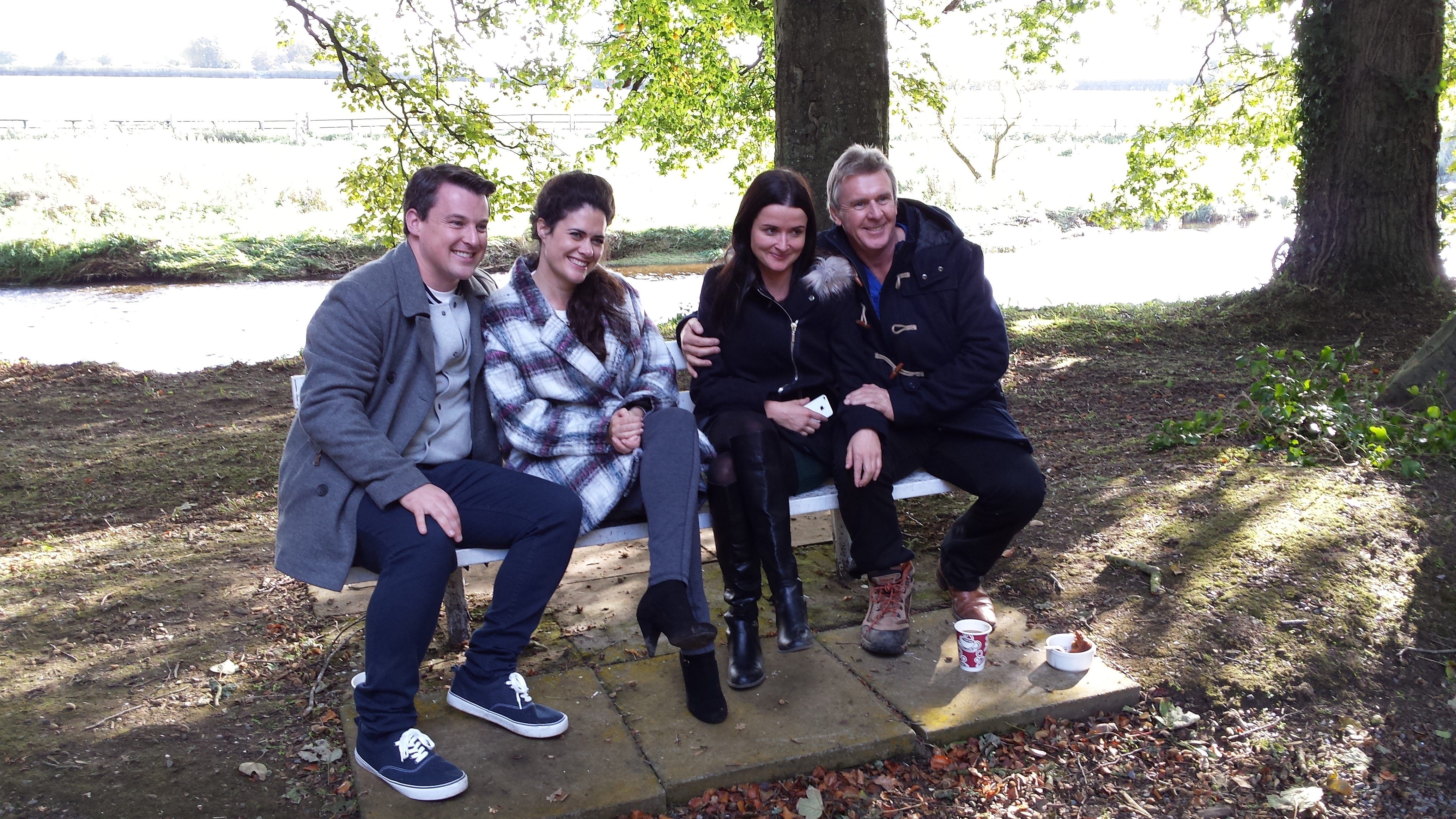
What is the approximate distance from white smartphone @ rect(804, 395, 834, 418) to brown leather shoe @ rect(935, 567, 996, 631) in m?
0.71

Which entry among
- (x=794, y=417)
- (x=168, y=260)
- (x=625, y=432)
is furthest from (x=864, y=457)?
(x=168, y=260)

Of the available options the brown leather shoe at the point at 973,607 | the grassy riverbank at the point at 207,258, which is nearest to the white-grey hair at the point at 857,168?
the brown leather shoe at the point at 973,607

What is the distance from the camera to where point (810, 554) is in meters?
4.02

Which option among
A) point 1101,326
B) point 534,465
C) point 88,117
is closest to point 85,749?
point 534,465

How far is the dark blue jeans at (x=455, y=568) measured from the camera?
8.19 feet

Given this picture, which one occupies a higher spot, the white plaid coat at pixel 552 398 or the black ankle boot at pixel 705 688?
the white plaid coat at pixel 552 398

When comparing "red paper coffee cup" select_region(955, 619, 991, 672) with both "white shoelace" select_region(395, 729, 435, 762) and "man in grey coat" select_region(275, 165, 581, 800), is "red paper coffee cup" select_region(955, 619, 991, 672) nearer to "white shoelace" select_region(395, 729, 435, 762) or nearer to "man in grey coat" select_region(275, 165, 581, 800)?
"man in grey coat" select_region(275, 165, 581, 800)

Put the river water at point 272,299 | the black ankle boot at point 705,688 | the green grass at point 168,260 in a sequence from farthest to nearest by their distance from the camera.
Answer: the green grass at point 168,260 < the river water at point 272,299 < the black ankle boot at point 705,688

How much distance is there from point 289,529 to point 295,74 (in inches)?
2332

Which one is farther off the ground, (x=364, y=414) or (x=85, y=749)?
(x=364, y=414)

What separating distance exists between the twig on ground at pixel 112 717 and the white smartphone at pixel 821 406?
2168 mm

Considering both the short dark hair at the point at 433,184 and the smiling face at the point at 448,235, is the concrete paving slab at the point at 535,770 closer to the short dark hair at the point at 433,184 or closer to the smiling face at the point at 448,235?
the smiling face at the point at 448,235

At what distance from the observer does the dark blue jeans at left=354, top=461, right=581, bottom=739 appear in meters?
2.50

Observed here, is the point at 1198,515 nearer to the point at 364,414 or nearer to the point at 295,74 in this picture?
the point at 364,414
